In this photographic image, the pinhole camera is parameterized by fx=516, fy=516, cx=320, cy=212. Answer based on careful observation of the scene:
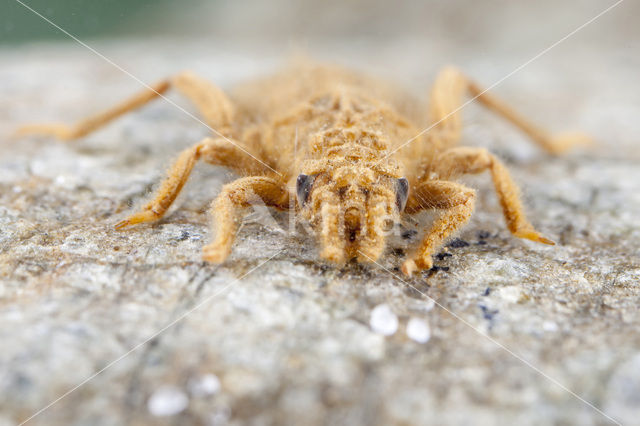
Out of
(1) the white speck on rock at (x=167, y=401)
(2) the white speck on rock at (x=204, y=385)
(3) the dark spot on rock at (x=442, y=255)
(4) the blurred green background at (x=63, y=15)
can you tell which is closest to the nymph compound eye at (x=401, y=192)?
(3) the dark spot on rock at (x=442, y=255)

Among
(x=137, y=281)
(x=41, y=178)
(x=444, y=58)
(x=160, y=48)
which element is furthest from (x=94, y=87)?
(x=444, y=58)

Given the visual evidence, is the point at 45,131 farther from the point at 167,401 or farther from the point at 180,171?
the point at 167,401

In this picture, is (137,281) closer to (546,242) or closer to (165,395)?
(165,395)

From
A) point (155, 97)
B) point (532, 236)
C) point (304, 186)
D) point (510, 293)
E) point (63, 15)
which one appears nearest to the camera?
point (510, 293)

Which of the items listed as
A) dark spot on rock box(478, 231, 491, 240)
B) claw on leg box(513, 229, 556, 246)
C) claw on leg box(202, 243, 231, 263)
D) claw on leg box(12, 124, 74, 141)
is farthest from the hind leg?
claw on leg box(513, 229, 556, 246)

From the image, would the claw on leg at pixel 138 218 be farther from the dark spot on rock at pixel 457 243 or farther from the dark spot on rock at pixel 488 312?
the dark spot on rock at pixel 488 312

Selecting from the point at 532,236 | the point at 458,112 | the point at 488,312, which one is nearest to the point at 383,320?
the point at 488,312

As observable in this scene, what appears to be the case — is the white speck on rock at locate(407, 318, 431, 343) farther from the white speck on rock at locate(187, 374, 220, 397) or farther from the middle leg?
the middle leg
